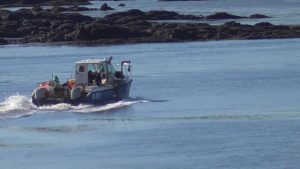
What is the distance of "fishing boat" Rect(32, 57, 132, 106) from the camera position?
35.7 metres

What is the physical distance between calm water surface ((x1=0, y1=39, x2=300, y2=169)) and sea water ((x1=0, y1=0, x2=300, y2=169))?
0.03m

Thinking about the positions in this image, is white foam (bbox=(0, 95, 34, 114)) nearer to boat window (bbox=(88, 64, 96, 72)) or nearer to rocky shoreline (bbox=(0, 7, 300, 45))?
boat window (bbox=(88, 64, 96, 72))

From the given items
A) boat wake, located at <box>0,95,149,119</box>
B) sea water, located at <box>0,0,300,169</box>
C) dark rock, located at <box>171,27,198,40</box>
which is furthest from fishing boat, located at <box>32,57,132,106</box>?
dark rock, located at <box>171,27,198,40</box>

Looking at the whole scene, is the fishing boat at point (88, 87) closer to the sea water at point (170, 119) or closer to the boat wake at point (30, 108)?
the boat wake at point (30, 108)

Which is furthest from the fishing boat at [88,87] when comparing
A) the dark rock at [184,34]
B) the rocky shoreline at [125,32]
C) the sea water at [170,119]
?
the dark rock at [184,34]

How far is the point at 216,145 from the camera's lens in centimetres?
2745

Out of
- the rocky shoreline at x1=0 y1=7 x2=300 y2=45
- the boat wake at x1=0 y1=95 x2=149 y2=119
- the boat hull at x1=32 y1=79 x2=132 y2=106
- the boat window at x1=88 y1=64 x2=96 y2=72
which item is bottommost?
the rocky shoreline at x1=0 y1=7 x2=300 y2=45

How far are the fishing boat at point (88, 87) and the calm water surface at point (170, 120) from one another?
1.17 feet

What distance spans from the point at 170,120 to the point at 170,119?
0.19 m

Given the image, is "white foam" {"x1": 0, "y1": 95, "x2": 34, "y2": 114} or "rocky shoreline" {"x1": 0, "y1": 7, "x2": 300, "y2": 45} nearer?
"white foam" {"x1": 0, "y1": 95, "x2": 34, "y2": 114}

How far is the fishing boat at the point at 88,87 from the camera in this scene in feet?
117

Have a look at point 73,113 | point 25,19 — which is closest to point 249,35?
point 25,19

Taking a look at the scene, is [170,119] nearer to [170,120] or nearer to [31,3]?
[170,120]

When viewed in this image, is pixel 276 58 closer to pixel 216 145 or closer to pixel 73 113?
pixel 73 113
